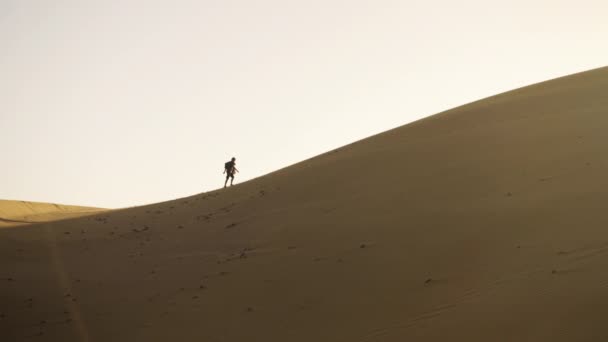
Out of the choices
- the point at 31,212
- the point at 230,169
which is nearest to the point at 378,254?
the point at 230,169

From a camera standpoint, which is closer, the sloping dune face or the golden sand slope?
the sloping dune face

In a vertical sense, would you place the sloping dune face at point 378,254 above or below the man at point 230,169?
below

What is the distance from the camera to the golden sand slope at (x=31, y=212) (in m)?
24.1

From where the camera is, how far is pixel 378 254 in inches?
417

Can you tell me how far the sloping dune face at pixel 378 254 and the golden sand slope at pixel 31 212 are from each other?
5.65 m

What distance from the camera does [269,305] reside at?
9625 mm

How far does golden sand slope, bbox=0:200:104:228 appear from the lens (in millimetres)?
24109

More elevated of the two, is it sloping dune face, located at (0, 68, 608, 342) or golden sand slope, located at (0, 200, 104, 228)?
golden sand slope, located at (0, 200, 104, 228)

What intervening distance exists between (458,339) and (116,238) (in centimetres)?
1211

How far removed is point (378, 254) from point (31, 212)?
78.3ft

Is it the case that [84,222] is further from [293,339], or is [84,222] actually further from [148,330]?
[293,339]

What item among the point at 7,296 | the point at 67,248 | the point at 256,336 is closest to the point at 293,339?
the point at 256,336

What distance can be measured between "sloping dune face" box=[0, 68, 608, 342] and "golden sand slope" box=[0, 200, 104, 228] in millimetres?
5646

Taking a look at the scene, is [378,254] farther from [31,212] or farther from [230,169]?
[31,212]
